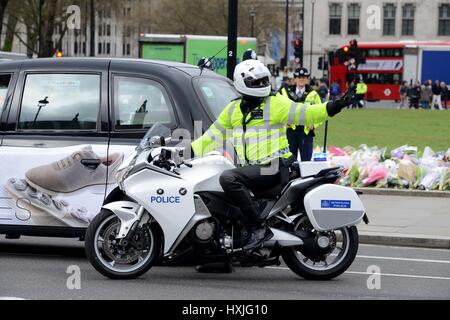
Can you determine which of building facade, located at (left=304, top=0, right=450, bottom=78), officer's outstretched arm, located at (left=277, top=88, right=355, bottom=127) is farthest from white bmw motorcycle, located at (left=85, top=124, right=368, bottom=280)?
building facade, located at (left=304, top=0, right=450, bottom=78)

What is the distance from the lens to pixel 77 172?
33.4 ft

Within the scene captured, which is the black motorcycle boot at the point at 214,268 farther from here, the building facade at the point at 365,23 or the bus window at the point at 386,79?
the building facade at the point at 365,23

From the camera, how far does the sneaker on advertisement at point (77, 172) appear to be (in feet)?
33.3

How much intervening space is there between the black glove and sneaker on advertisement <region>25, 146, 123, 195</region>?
6.71 ft

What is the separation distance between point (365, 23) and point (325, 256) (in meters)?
93.9

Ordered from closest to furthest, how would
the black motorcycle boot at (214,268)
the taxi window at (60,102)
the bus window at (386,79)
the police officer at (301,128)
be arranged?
the black motorcycle boot at (214,268) < the taxi window at (60,102) < the police officer at (301,128) < the bus window at (386,79)

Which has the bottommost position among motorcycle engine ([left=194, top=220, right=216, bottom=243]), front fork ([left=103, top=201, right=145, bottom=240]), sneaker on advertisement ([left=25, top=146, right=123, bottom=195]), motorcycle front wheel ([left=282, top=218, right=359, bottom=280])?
motorcycle front wheel ([left=282, top=218, right=359, bottom=280])

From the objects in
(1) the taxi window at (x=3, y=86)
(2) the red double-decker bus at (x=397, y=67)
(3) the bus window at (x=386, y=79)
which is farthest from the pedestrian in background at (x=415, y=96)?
(1) the taxi window at (x=3, y=86)

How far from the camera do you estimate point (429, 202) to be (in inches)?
630

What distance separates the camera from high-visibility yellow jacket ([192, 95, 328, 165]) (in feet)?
31.1

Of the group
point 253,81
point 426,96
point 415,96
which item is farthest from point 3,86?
point 426,96

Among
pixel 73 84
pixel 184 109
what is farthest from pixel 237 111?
pixel 73 84

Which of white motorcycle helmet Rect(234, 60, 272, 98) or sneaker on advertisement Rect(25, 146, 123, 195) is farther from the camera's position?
sneaker on advertisement Rect(25, 146, 123, 195)

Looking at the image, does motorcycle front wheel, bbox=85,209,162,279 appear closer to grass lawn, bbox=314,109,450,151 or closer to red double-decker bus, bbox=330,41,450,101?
grass lawn, bbox=314,109,450,151
